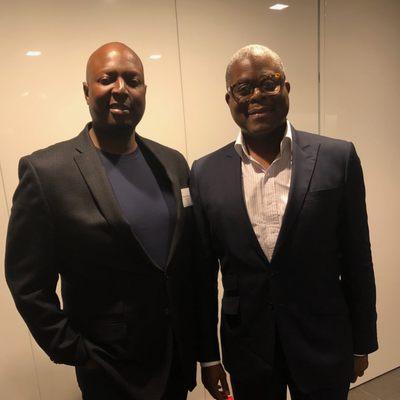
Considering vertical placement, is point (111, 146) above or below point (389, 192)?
above

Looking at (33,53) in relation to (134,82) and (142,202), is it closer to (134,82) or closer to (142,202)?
(134,82)

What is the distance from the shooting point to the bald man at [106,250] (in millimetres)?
1199

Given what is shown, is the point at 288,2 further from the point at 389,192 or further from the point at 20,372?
the point at 20,372

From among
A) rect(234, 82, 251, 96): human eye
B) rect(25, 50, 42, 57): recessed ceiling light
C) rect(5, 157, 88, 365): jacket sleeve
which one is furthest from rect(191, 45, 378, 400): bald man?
rect(25, 50, 42, 57): recessed ceiling light

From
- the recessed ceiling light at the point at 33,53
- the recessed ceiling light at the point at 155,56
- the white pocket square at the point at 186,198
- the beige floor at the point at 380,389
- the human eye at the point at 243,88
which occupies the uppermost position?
the recessed ceiling light at the point at 33,53

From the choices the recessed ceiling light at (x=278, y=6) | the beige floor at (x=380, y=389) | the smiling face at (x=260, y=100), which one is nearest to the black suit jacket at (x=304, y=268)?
the smiling face at (x=260, y=100)

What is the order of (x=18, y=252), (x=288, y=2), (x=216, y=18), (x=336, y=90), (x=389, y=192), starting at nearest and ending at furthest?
(x=18, y=252) → (x=216, y=18) → (x=288, y=2) → (x=336, y=90) → (x=389, y=192)

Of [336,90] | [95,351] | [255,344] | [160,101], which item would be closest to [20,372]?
[95,351]

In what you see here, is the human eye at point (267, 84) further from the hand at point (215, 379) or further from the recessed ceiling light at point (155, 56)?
the hand at point (215, 379)

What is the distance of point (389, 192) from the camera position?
2.62m

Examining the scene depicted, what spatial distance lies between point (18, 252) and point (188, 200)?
0.59 metres

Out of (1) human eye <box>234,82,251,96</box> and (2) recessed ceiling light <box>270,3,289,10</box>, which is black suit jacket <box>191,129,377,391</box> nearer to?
(1) human eye <box>234,82,251,96</box>

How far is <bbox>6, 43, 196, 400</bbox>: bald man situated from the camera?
47.2 inches

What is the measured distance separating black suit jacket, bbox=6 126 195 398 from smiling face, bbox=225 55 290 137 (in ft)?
1.26
